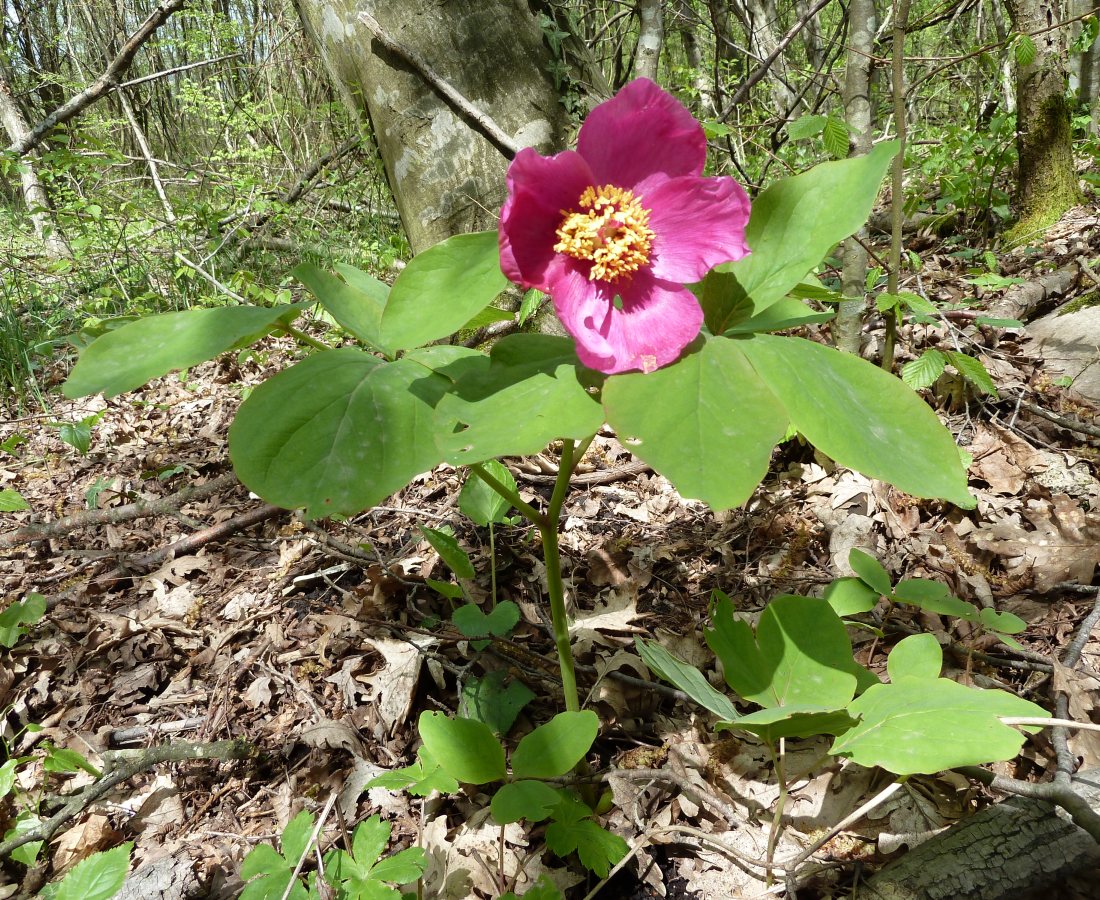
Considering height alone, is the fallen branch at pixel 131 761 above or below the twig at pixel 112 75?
below

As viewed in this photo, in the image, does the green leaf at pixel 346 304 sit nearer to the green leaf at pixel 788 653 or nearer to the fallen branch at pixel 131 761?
the green leaf at pixel 788 653

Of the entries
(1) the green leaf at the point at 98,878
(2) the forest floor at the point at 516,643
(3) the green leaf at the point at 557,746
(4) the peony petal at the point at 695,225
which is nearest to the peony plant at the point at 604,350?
(4) the peony petal at the point at 695,225

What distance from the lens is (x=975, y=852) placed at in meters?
0.99

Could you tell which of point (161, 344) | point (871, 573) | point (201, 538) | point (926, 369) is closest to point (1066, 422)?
point (926, 369)

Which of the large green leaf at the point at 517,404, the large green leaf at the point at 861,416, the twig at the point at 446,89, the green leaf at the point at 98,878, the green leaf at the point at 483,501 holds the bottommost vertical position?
the green leaf at the point at 98,878

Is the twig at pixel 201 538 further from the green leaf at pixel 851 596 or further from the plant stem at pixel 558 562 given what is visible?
the green leaf at pixel 851 596

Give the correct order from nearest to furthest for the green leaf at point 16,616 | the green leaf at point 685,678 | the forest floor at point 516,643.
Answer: the green leaf at point 685,678, the forest floor at point 516,643, the green leaf at point 16,616

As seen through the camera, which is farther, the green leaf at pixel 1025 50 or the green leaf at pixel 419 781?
the green leaf at pixel 1025 50

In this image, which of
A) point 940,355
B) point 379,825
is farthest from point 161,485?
point 940,355

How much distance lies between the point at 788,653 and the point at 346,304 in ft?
3.04

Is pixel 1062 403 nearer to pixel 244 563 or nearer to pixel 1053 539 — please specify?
pixel 1053 539

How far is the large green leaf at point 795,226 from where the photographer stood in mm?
823

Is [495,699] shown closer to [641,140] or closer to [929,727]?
[929,727]

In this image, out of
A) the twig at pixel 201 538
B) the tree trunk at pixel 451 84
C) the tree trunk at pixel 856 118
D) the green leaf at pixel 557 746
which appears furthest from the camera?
the tree trunk at pixel 451 84
